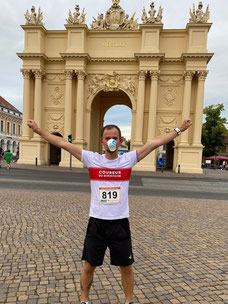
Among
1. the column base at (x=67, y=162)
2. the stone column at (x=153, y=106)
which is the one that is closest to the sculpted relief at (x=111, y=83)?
the stone column at (x=153, y=106)

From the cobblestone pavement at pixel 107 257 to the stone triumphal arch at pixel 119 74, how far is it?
59.2ft

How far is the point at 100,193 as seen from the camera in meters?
2.39

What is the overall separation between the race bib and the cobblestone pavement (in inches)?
47.3

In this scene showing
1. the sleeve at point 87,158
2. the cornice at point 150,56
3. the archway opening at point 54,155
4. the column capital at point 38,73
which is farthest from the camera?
the archway opening at point 54,155

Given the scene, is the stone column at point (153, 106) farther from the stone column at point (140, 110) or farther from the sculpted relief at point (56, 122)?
the sculpted relief at point (56, 122)

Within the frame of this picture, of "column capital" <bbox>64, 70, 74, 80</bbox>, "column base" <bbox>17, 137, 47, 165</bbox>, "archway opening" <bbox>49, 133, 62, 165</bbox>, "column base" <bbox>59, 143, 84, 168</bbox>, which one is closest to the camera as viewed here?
"column base" <bbox>59, 143, 84, 168</bbox>

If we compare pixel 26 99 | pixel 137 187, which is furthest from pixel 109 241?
pixel 26 99

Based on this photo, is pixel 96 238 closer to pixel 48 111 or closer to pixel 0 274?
pixel 0 274

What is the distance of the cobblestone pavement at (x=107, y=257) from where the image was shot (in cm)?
286

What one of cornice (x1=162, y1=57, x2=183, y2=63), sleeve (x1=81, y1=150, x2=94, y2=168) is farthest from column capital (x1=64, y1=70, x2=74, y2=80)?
sleeve (x1=81, y1=150, x2=94, y2=168)

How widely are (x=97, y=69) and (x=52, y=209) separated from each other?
2110cm

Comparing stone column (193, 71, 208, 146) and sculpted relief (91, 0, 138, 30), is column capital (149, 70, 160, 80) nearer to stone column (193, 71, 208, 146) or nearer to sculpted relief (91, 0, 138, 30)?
stone column (193, 71, 208, 146)

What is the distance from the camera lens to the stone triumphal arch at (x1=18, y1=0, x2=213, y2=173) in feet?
77.8

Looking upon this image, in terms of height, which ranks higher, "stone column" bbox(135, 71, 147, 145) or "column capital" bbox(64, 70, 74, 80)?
"column capital" bbox(64, 70, 74, 80)
